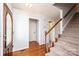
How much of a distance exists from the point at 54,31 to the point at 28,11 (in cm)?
54

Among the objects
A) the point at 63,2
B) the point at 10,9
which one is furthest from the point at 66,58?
the point at 10,9

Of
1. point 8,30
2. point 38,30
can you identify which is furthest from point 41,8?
point 8,30

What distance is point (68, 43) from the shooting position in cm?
169

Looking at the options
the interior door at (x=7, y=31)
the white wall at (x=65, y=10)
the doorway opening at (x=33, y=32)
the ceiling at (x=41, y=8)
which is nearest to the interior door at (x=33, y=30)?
the doorway opening at (x=33, y=32)

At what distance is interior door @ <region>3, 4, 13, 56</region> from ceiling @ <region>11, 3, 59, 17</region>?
139 mm

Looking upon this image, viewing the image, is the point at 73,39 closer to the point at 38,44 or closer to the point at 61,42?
the point at 61,42

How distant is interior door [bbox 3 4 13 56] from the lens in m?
1.54

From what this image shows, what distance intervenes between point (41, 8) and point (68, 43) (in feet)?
2.38

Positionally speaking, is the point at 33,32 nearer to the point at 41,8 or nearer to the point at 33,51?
the point at 33,51

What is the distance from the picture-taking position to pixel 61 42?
1769 mm

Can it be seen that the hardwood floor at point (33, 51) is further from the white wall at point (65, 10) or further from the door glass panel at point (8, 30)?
the white wall at point (65, 10)

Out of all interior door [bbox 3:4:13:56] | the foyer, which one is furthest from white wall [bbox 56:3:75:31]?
interior door [bbox 3:4:13:56]

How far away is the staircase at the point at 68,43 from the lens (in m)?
1.61

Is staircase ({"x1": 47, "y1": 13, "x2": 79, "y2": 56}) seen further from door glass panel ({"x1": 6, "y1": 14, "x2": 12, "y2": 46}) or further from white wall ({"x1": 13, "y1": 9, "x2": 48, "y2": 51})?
door glass panel ({"x1": 6, "y1": 14, "x2": 12, "y2": 46})
